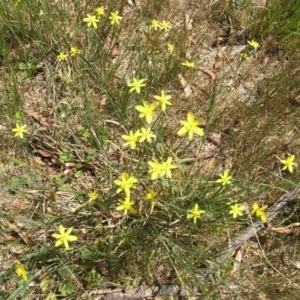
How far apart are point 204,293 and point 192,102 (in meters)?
1.25

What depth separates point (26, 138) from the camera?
249 centimetres

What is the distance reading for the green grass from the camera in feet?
7.16

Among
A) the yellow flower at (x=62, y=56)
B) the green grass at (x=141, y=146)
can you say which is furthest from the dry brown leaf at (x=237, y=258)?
the yellow flower at (x=62, y=56)

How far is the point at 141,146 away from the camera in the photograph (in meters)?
2.32

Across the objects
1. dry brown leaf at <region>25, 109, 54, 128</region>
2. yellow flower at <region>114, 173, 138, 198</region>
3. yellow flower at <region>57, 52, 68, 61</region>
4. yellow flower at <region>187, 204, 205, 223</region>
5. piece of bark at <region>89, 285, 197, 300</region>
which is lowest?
piece of bark at <region>89, 285, 197, 300</region>

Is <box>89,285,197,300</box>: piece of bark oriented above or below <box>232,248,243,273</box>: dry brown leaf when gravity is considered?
below

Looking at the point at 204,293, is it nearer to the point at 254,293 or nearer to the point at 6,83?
the point at 254,293

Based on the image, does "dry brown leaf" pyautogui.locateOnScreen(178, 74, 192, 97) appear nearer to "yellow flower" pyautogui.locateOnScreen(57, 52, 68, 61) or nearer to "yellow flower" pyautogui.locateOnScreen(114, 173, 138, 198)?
"yellow flower" pyautogui.locateOnScreen(57, 52, 68, 61)

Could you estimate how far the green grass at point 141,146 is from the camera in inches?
86.0

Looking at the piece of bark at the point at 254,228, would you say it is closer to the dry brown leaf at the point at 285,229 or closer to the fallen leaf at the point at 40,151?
the dry brown leaf at the point at 285,229

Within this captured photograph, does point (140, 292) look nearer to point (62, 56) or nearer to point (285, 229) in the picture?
point (285, 229)

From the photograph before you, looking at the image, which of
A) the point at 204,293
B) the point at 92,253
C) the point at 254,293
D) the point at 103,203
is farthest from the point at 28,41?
the point at 254,293

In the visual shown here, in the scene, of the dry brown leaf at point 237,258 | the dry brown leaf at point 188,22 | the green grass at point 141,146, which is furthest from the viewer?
the dry brown leaf at point 188,22

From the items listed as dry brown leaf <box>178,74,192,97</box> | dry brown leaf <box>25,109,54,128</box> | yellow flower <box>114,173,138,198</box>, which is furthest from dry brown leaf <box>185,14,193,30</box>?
yellow flower <box>114,173,138,198</box>
